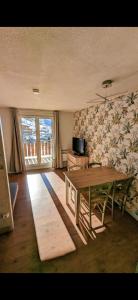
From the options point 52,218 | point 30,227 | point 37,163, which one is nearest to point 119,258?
point 52,218

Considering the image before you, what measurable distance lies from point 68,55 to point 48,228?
7.77 feet

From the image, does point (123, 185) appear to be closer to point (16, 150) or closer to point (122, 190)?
point (122, 190)

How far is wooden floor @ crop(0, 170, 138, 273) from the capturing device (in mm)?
1478

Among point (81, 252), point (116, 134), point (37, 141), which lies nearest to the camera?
point (81, 252)

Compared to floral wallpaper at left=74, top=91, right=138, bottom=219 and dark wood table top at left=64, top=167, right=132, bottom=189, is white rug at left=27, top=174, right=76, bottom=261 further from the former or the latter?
floral wallpaper at left=74, top=91, right=138, bottom=219

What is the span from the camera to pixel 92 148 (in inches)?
149

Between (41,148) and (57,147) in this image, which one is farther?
(41,148)

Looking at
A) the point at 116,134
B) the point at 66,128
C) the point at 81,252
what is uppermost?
the point at 66,128

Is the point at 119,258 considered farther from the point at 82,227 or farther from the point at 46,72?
the point at 46,72

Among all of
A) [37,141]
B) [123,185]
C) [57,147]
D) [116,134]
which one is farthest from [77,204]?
[37,141]

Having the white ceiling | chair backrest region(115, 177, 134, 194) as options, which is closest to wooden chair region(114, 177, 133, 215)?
chair backrest region(115, 177, 134, 194)

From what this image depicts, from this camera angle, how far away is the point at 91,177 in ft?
7.67

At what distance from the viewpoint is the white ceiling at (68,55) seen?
0.91 metres

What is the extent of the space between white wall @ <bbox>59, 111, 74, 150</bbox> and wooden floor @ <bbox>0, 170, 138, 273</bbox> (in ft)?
10.9
